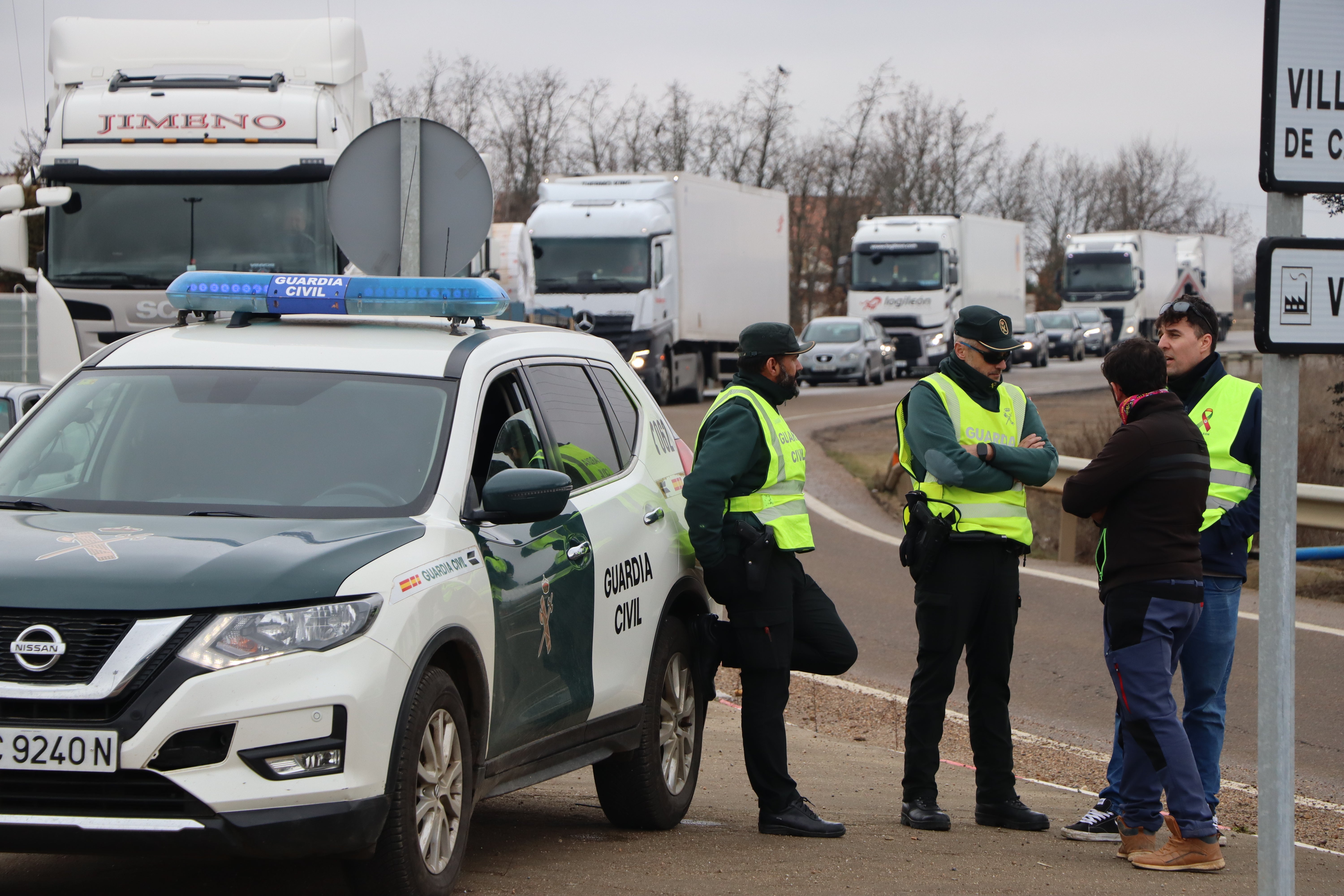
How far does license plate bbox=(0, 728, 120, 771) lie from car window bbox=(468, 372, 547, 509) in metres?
1.40

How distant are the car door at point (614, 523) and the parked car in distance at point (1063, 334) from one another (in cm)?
4811

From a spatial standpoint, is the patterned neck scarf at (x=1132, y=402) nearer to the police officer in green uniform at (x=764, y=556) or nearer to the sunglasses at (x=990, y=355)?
the sunglasses at (x=990, y=355)

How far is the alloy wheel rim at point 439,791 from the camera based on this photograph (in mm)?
4574

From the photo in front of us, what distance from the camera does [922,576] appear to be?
634 centimetres

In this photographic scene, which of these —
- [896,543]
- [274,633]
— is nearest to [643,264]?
[896,543]

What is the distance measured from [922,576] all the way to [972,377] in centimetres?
79

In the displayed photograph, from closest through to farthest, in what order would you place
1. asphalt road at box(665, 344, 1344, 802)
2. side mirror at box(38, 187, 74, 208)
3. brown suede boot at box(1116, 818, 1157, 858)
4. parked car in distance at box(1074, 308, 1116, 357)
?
brown suede boot at box(1116, 818, 1157, 858) < asphalt road at box(665, 344, 1344, 802) < side mirror at box(38, 187, 74, 208) < parked car in distance at box(1074, 308, 1116, 357)

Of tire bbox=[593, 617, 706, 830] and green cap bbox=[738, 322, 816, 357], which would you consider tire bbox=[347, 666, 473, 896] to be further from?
green cap bbox=[738, 322, 816, 357]

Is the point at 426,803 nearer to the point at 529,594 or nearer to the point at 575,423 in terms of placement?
the point at 529,594

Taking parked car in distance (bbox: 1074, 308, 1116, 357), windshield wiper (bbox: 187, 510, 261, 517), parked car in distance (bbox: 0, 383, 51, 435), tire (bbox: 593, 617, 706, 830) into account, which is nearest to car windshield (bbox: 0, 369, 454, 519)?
windshield wiper (bbox: 187, 510, 261, 517)

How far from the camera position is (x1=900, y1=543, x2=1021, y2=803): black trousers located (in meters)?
6.30

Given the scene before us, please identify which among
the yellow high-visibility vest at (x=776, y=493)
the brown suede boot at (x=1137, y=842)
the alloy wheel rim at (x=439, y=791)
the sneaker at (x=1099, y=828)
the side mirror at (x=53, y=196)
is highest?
the side mirror at (x=53, y=196)

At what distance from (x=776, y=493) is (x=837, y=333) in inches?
1269

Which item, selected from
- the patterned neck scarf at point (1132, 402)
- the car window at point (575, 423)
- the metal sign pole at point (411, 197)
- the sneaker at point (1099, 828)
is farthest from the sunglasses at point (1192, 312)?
the metal sign pole at point (411, 197)
